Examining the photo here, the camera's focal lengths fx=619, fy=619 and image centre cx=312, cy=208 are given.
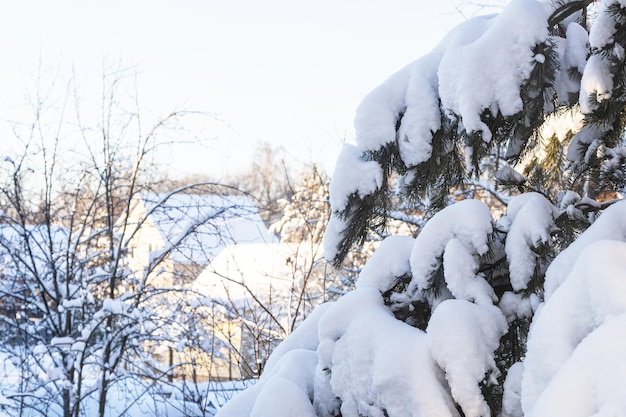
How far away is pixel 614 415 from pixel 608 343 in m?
0.12

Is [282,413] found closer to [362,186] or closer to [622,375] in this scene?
[362,186]

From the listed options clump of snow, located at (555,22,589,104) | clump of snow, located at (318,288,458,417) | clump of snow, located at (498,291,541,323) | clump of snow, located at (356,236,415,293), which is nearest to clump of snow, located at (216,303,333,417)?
clump of snow, located at (318,288,458,417)

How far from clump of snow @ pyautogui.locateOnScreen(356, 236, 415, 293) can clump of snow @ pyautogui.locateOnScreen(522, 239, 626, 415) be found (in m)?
0.76

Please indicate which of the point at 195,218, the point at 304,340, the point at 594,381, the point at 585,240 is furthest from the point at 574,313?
the point at 195,218

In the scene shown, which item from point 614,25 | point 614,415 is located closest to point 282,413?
point 614,415

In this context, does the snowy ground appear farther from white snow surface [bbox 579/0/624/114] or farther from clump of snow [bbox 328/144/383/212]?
white snow surface [bbox 579/0/624/114]

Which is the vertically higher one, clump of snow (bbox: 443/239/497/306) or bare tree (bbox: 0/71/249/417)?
bare tree (bbox: 0/71/249/417)

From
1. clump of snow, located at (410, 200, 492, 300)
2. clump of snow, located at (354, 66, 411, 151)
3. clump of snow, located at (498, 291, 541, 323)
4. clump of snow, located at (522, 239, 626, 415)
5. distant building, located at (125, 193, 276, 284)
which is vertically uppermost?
distant building, located at (125, 193, 276, 284)

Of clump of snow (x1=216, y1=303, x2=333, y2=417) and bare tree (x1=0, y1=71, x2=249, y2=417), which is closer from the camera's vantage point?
clump of snow (x1=216, y1=303, x2=333, y2=417)

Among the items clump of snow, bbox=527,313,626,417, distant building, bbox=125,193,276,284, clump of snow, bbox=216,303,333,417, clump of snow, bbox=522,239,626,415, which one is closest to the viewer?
clump of snow, bbox=527,313,626,417

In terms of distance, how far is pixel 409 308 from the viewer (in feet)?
6.15

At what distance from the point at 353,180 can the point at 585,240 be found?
721mm

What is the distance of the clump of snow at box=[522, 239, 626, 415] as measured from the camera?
3.45 ft

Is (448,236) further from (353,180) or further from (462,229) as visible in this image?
(353,180)
